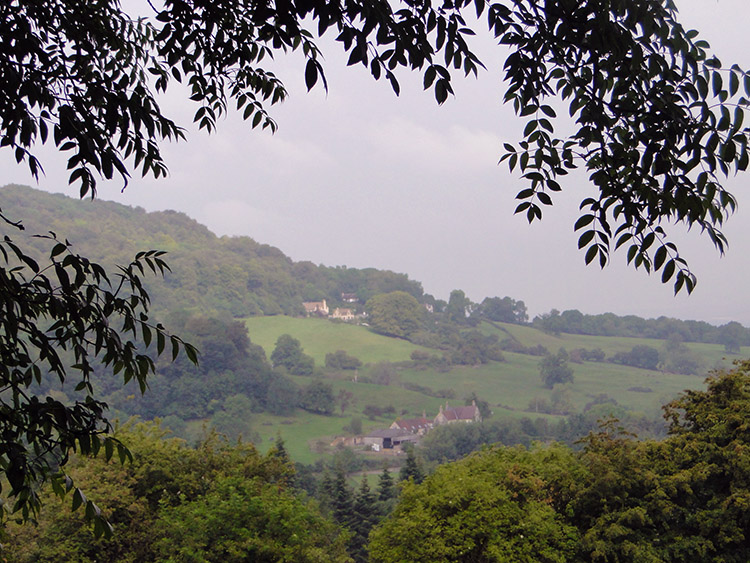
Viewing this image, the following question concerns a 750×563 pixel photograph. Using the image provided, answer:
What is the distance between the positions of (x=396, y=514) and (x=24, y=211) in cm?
11460

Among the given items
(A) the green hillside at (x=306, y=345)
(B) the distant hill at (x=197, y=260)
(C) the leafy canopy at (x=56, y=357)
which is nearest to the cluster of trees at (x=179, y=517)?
(C) the leafy canopy at (x=56, y=357)

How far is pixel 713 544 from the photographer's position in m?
11.3

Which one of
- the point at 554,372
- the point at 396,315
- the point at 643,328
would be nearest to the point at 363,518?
the point at 554,372

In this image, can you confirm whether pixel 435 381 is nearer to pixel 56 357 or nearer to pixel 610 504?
pixel 610 504

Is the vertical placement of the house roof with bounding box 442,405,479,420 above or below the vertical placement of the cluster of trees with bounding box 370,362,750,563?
below

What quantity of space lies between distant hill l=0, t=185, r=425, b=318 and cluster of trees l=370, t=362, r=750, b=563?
89.9m

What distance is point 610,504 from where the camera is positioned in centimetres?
1243

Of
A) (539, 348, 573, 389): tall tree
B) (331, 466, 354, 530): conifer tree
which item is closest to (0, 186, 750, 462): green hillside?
(539, 348, 573, 389): tall tree

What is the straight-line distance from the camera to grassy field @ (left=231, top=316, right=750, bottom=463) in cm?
7506

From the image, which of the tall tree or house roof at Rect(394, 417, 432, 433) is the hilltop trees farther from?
house roof at Rect(394, 417, 432, 433)

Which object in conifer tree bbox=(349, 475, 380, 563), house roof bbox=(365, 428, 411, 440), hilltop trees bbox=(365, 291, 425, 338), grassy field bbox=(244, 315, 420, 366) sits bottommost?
house roof bbox=(365, 428, 411, 440)

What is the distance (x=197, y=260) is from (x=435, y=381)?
1946 inches

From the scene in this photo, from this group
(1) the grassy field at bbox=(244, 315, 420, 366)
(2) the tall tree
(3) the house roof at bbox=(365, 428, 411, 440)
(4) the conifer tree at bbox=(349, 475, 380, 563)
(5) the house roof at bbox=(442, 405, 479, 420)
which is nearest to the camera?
(4) the conifer tree at bbox=(349, 475, 380, 563)

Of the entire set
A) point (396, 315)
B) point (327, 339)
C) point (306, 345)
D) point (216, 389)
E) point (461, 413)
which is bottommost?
point (216, 389)
